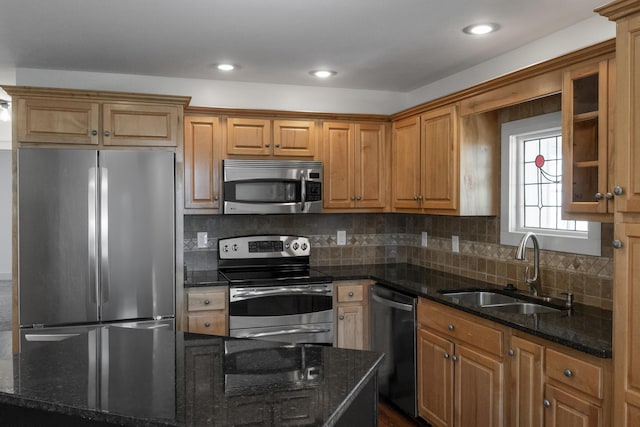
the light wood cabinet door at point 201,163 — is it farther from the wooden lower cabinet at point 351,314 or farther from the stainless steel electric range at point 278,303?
the wooden lower cabinet at point 351,314

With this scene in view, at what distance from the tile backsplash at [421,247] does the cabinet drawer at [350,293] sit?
0.61m

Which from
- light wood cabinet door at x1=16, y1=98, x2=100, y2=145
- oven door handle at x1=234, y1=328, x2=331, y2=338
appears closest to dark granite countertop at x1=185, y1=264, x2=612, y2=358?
oven door handle at x1=234, y1=328, x2=331, y2=338

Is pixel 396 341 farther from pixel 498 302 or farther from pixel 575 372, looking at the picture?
pixel 575 372

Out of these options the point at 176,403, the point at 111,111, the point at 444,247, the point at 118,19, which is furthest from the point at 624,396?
the point at 111,111

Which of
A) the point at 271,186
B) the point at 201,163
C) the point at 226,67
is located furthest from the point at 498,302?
the point at 226,67

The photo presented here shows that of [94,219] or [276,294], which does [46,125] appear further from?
[276,294]

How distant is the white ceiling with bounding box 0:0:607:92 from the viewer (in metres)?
2.61

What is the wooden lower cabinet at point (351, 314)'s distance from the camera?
156 inches

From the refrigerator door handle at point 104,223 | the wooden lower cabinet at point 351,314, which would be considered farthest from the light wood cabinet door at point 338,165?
the refrigerator door handle at point 104,223

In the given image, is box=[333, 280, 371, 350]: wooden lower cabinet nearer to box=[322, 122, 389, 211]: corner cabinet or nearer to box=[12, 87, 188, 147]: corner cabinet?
box=[322, 122, 389, 211]: corner cabinet

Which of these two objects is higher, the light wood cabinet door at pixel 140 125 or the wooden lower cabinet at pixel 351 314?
the light wood cabinet door at pixel 140 125

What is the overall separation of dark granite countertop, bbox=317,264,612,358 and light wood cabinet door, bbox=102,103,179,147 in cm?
158

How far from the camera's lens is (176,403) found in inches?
56.6

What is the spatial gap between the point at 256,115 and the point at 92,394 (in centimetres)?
290
